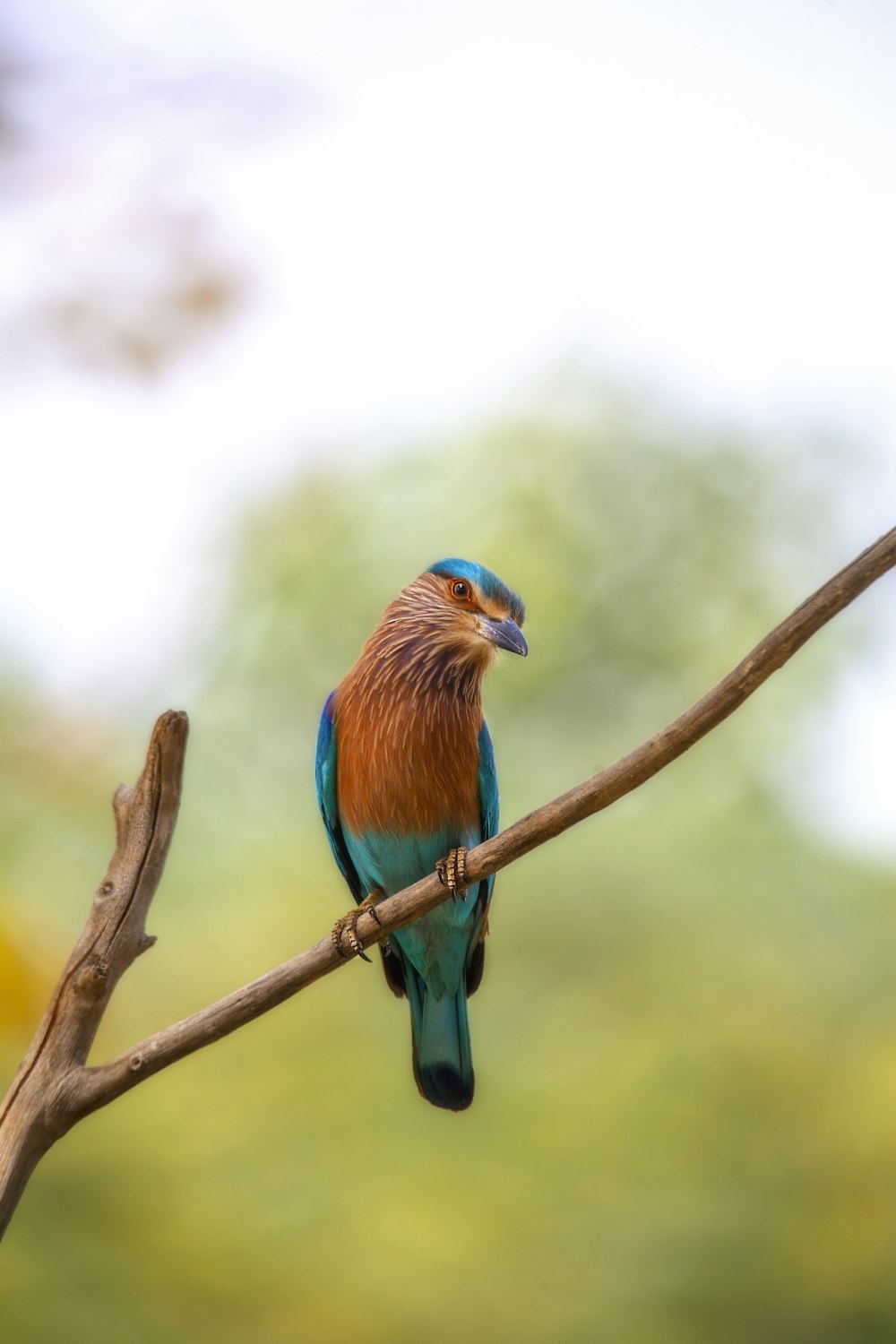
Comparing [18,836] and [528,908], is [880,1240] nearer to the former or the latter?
[528,908]

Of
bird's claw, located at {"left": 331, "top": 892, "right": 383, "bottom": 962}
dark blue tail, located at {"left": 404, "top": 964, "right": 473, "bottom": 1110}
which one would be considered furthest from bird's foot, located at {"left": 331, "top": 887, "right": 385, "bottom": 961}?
dark blue tail, located at {"left": 404, "top": 964, "right": 473, "bottom": 1110}

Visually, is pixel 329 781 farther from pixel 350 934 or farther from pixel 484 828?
pixel 350 934

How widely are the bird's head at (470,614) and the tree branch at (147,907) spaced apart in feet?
2.39

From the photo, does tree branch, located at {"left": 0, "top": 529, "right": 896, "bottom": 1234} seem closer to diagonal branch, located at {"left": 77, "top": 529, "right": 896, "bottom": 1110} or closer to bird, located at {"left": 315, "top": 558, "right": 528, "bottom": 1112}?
diagonal branch, located at {"left": 77, "top": 529, "right": 896, "bottom": 1110}

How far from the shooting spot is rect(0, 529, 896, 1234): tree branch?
2193 mm

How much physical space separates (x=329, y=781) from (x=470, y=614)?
0.58m

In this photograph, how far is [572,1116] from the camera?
512cm

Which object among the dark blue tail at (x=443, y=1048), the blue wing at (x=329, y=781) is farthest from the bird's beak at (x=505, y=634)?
the dark blue tail at (x=443, y=1048)

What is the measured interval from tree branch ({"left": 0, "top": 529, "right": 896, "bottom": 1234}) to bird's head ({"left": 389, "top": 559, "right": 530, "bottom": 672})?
0.73 m

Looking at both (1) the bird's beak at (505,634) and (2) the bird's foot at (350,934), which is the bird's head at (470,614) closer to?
(1) the bird's beak at (505,634)

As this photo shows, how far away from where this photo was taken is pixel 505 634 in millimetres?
3088

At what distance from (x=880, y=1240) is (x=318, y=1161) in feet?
7.17

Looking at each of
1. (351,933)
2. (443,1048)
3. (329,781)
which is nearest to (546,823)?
(351,933)

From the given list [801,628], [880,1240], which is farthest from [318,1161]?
[801,628]
